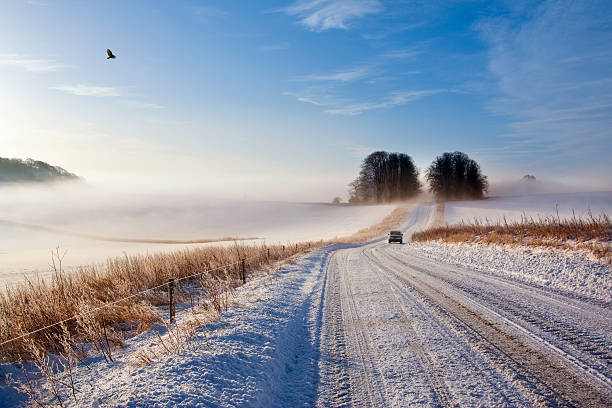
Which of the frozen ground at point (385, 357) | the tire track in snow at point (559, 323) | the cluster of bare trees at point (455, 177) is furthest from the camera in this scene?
the cluster of bare trees at point (455, 177)

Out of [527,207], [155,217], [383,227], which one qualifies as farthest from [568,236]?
[155,217]

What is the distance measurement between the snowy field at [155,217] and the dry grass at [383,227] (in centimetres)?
215

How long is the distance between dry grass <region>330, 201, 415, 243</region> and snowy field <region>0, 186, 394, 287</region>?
7.05 feet

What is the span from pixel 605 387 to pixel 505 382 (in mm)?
978

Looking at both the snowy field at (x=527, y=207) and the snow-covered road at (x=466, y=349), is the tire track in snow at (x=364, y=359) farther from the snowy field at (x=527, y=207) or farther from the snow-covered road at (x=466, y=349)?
the snowy field at (x=527, y=207)

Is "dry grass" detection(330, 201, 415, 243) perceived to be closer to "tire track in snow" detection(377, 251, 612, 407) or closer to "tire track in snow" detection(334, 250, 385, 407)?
"tire track in snow" detection(334, 250, 385, 407)

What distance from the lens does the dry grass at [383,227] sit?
3887cm

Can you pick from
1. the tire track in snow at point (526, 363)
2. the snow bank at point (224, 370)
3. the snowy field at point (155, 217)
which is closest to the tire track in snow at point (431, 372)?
the tire track in snow at point (526, 363)

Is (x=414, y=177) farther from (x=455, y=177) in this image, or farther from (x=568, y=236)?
(x=568, y=236)

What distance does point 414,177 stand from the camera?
8200cm

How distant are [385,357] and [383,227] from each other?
4597 centimetres

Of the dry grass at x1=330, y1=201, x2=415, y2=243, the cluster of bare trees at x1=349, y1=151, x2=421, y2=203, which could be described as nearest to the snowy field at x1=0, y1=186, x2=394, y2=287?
the dry grass at x1=330, y1=201, x2=415, y2=243

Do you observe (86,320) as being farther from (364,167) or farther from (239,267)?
(364,167)

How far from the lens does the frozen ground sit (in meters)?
3.40
